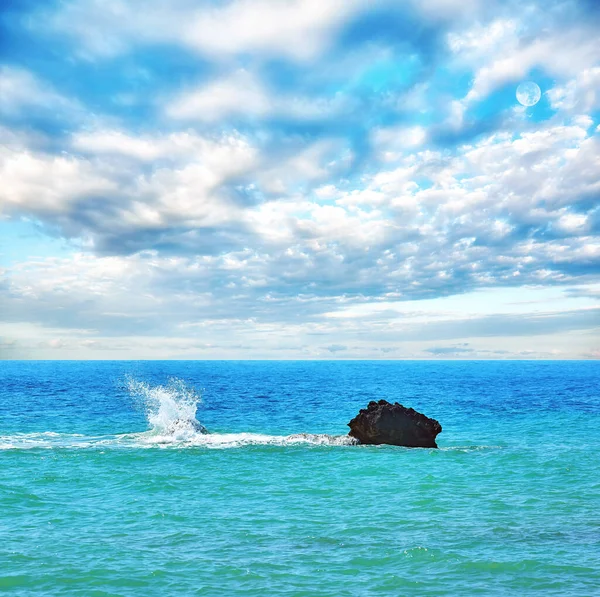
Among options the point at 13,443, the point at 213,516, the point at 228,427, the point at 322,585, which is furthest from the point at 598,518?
the point at 13,443

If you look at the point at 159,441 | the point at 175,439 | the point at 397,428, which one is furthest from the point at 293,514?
the point at 175,439

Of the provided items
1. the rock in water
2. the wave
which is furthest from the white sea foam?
the rock in water

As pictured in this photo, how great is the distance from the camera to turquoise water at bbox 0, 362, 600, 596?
17453mm

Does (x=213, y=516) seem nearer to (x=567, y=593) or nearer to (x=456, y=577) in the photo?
(x=456, y=577)

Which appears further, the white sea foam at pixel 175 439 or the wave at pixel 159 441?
the white sea foam at pixel 175 439

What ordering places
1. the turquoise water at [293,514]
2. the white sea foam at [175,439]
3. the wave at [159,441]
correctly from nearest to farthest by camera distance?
1. the turquoise water at [293,514]
2. the wave at [159,441]
3. the white sea foam at [175,439]

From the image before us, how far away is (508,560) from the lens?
18.9 metres

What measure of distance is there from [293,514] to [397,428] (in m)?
19.0

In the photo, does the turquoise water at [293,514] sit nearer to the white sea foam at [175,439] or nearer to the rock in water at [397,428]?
the white sea foam at [175,439]

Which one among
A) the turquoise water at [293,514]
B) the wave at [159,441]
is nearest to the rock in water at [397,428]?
the wave at [159,441]

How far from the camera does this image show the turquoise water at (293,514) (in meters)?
17.5

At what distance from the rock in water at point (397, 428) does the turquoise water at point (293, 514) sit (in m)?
1.81

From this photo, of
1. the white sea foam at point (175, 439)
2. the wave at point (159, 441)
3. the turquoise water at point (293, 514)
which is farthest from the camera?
the white sea foam at point (175, 439)

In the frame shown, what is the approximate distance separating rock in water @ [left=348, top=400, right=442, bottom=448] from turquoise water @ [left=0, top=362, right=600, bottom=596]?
181 centimetres
